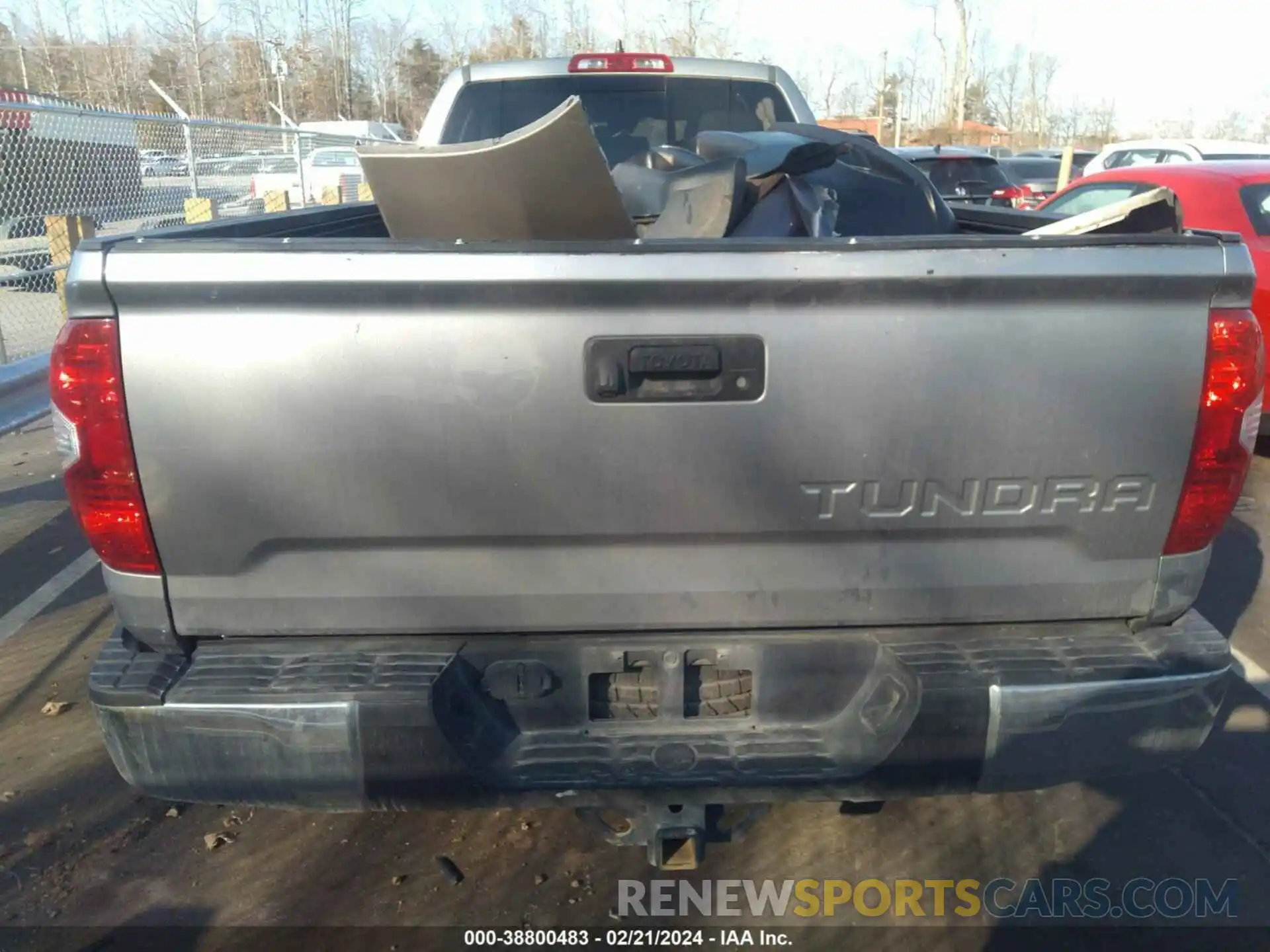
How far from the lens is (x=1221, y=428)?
209 cm

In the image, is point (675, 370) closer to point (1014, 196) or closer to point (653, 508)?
point (653, 508)

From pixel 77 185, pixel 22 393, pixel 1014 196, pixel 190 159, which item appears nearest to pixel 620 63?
pixel 22 393

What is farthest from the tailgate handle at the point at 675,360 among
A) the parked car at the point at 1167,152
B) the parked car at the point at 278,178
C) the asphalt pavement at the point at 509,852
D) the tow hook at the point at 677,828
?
the parked car at the point at 1167,152

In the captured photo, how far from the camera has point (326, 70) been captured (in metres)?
37.2

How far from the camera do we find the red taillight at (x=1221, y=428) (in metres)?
2.04

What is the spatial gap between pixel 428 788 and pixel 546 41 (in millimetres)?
41009

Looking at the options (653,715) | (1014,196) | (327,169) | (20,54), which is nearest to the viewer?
(653,715)

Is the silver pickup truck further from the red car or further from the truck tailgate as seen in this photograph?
the red car

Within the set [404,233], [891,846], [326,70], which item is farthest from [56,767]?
[326,70]

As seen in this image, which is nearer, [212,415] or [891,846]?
[212,415]

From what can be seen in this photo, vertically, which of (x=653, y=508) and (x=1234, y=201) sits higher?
(x=1234, y=201)

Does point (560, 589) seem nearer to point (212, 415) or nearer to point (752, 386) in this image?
point (752, 386)

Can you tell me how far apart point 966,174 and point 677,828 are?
13.2 meters

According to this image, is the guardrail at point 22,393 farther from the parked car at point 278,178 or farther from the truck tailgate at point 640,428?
the parked car at point 278,178
